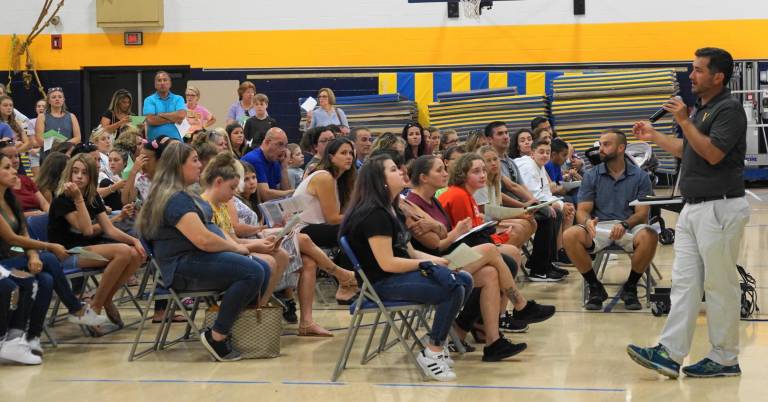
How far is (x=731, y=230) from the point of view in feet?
16.5

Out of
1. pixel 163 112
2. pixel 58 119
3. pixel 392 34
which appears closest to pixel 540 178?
pixel 163 112

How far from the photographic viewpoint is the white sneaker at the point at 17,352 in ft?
18.5

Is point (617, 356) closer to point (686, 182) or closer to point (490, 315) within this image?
point (490, 315)

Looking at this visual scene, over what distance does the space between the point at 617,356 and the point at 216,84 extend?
12.0 m

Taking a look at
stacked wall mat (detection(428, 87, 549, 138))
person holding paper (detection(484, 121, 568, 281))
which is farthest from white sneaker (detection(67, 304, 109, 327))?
stacked wall mat (detection(428, 87, 549, 138))

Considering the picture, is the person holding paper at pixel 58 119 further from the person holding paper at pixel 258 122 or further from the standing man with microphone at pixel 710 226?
the standing man with microphone at pixel 710 226

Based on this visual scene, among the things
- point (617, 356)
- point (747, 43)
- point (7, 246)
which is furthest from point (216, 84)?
point (617, 356)

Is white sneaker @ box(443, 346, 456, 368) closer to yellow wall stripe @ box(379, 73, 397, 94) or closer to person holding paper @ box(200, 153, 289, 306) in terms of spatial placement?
person holding paper @ box(200, 153, 289, 306)

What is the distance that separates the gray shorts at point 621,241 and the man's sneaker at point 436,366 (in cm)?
234

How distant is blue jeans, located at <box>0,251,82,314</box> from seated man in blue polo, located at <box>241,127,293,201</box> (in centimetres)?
209

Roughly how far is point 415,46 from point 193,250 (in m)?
11.4

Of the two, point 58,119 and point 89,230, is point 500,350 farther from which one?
point 58,119

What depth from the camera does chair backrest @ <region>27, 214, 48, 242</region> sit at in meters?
6.63

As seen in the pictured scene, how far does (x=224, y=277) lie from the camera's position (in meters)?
5.68
